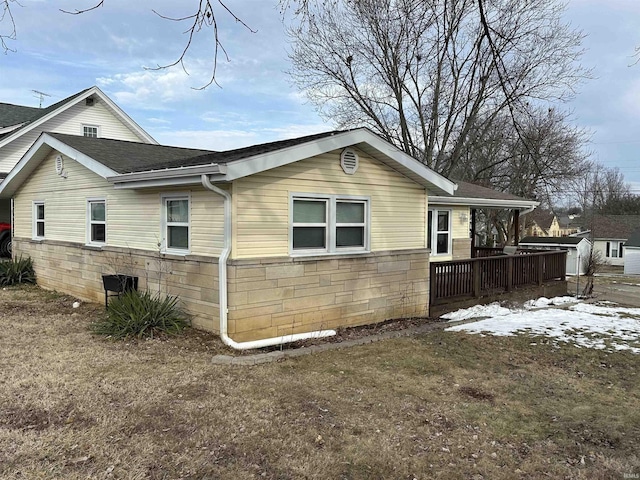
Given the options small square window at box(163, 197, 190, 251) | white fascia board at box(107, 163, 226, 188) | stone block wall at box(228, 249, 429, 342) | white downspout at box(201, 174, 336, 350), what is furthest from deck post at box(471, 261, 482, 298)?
white fascia board at box(107, 163, 226, 188)

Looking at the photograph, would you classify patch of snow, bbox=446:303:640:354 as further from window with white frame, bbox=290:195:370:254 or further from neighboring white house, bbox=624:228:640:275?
neighboring white house, bbox=624:228:640:275

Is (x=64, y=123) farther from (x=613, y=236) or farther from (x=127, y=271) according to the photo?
(x=613, y=236)

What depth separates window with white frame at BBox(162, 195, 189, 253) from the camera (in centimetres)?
781

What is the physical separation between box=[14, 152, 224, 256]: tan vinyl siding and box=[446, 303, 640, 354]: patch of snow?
183 inches

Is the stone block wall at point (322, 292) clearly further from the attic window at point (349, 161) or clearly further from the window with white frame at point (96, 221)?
the window with white frame at point (96, 221)

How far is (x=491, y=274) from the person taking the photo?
36.9ft

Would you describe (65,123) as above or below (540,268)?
above

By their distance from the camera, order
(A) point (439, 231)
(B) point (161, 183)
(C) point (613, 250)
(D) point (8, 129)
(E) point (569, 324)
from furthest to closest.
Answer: (C) point (613, 250) → (D) point (8, 129) → (A) point (439, 231) → (E) point (569, 324) → (B) point (161, 183)

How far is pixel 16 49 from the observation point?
4.36 meters

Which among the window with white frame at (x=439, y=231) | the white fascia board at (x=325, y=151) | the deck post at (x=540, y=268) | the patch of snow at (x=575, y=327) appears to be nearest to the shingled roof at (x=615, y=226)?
the deck post at (x=540, y=268)

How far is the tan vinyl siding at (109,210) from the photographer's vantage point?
729cm

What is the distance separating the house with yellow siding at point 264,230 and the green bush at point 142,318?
258 millimetres

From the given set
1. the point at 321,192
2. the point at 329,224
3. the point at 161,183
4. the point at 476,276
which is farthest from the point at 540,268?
the point at 161,183

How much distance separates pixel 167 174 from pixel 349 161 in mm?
2997
